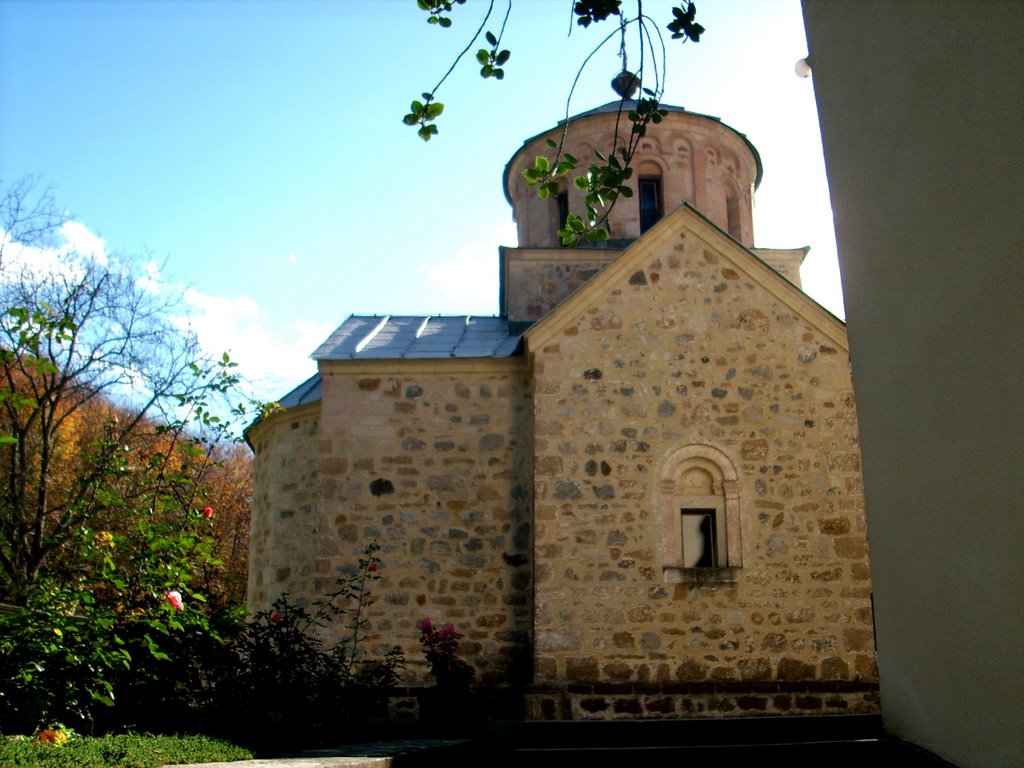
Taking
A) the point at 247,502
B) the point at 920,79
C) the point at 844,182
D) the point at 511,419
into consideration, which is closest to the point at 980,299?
the point at 920,79

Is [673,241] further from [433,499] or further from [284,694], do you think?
[284,694]

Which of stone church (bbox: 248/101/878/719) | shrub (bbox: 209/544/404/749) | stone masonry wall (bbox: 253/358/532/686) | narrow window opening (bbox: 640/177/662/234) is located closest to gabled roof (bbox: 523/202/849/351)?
stone church (bbox: 248/101/878/719)

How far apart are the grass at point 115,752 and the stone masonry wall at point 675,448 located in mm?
4694

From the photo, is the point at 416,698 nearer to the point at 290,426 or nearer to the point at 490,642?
the point at 490,642

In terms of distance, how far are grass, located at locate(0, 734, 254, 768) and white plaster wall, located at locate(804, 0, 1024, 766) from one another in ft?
10.8

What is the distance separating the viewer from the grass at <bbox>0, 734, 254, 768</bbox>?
388 centimetres

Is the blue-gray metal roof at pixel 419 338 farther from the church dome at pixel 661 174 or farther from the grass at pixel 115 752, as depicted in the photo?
the grass at pixel 115 752

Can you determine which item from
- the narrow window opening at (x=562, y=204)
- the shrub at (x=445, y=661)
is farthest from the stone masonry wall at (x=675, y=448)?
the narrow window opening at (x=562, y=204)

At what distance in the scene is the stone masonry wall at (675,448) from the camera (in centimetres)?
904

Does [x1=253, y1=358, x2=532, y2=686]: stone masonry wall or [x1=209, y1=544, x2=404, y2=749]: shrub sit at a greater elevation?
[x1=253, y1=358, x2=532, y2=686]: stone masonry wall

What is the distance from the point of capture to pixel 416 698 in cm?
954

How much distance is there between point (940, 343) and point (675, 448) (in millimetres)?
6545

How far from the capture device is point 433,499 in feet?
34.0

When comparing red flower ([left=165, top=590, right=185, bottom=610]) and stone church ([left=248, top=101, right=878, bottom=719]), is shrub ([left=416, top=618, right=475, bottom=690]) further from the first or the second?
red flower ([left=165, top=590, right=185, bottom=610])
